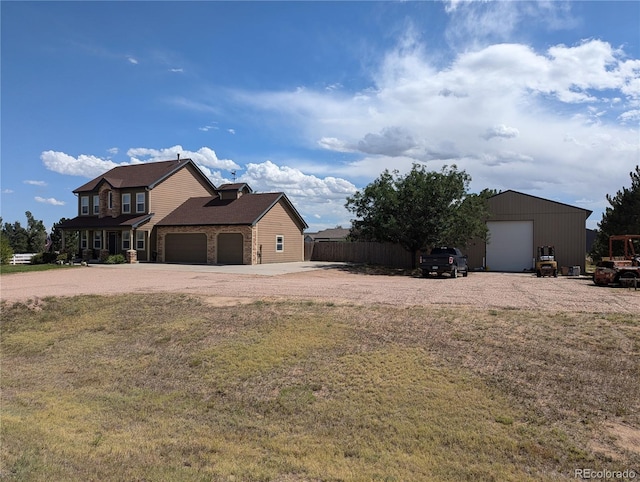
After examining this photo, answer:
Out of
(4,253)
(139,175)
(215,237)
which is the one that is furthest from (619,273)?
(4,253)

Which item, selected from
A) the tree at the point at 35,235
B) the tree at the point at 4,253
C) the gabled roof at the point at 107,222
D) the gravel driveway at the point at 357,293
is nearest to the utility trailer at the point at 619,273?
the gravel driveway at the point at 357,293

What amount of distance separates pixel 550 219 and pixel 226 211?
2248cm

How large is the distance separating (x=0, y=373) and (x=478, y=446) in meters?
9.46

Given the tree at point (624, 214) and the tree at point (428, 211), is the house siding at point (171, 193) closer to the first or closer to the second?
the tree at point (428, 211)

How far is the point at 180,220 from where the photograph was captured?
35.1m

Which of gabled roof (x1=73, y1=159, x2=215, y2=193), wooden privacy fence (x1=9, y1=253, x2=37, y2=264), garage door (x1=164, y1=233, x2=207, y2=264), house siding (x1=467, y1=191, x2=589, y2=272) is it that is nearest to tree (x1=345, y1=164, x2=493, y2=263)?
house siding (x1=467, y1=191, x2=589, y2=272)

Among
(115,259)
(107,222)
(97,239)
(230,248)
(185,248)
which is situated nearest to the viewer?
(115,259)

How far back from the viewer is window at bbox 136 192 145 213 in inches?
1427

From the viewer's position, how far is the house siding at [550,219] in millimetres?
29688

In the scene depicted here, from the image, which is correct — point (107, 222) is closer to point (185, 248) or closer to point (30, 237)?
point (185, 248)

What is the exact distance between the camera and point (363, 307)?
1209cm

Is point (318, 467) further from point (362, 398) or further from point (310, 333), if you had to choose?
point (310, 333)

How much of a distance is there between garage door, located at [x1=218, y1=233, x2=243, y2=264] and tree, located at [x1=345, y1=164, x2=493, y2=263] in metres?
9.48

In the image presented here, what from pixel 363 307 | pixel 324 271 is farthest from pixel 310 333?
pixel 324 271
